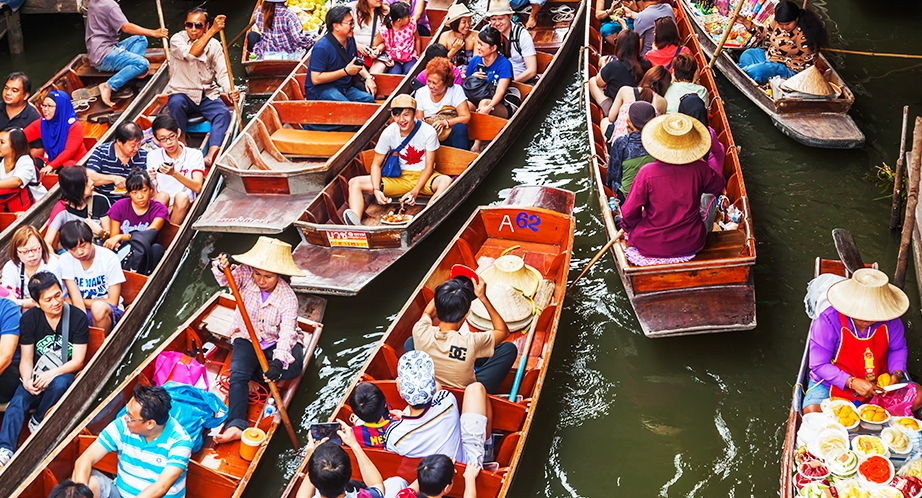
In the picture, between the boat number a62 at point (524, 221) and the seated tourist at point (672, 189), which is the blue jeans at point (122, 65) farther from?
the seated tourist at point (672, 189)

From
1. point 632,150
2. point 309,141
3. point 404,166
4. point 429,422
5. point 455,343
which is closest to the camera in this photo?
point 429,422

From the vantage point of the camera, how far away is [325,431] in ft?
15.9

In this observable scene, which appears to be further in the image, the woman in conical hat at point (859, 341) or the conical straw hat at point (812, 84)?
the conical straw hat at point (812, 84)

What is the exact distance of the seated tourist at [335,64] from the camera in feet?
27.6

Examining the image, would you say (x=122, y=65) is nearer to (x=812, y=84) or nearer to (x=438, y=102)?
(x=438, y=102)

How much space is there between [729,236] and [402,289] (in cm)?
272

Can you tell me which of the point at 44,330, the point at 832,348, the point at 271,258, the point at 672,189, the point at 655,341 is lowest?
the point at 655,341

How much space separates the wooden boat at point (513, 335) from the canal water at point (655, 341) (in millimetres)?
440

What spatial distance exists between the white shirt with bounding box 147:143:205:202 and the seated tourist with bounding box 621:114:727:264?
150 inches

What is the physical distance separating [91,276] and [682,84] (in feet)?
16.9

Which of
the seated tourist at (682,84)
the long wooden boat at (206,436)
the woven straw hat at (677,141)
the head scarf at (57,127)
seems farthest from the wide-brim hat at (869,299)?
the head scarf at (57,127)

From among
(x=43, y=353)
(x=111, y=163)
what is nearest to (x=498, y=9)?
(x=111, y=163)

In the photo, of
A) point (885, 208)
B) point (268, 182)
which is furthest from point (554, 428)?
point (885, 208)

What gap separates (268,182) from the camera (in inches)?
295
